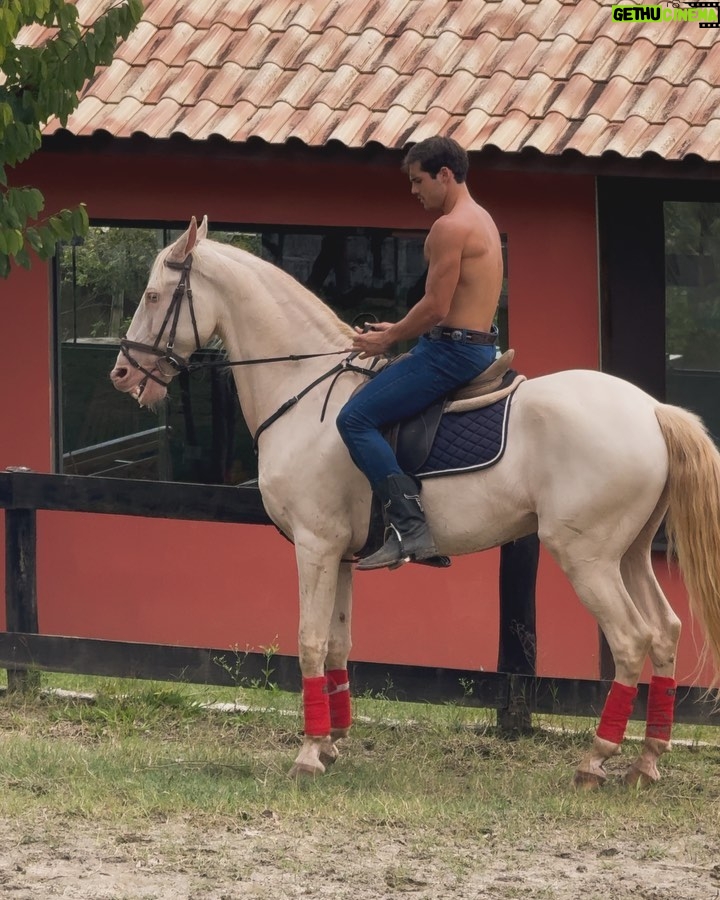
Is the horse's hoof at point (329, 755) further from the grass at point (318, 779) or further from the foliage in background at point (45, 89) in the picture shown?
the foliage in background at point (45, 89)

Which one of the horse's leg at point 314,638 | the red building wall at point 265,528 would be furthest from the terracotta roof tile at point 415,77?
the horse's leg at point 314,638

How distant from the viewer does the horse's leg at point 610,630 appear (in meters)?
6.10

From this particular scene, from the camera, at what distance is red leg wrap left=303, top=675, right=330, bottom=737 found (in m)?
6.46

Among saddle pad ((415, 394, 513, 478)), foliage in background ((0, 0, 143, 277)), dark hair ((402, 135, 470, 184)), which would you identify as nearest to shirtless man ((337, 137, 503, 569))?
dark hair ((402, 135, 470, 184))

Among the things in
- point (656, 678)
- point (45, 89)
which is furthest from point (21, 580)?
point (656, 678)

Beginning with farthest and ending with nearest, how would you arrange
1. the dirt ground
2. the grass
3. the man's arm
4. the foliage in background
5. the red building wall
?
the red building wall, the foliage in background, the man's arm, the grass, the dirt ground

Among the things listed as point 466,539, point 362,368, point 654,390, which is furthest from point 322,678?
point 654,390

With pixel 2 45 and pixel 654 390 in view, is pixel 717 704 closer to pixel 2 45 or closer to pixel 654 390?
pixel 654 390

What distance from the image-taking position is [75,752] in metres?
6.70

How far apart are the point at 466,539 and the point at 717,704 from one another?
1.53 meters

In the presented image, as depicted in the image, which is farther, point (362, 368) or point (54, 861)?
point (362, 368)

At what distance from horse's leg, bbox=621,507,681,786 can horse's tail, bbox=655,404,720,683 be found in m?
0.18

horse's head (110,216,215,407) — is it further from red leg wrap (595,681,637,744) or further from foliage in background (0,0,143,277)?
red leg wrap (595,681,637,744)

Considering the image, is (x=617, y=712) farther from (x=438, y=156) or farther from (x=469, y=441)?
(x=438, y=156)
